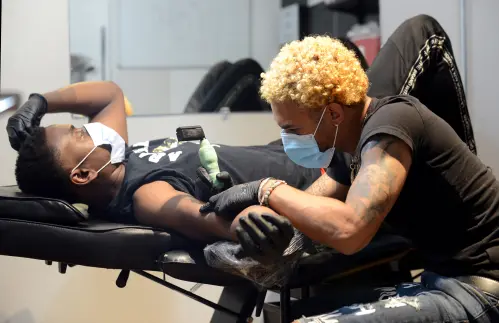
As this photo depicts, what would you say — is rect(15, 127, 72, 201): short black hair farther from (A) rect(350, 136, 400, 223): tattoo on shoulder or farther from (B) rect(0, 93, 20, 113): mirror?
(A) rect(350, 136, 400, 223): tattoo on shoulder

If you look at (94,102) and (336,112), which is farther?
(94,102)

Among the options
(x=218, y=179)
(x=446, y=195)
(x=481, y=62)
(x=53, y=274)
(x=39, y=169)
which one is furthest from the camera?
(x=481, y=62)

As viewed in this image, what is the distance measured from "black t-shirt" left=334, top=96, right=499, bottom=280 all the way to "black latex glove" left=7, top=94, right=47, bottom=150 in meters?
0.89

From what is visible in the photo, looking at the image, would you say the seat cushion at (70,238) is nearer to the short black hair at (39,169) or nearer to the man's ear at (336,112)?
the short black hair at (39,169)

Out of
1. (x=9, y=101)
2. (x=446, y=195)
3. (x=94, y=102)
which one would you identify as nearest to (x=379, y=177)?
(x=446, y=195)

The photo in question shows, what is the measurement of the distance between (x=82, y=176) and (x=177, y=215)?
36cm

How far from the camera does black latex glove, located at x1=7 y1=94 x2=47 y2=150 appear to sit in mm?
1518

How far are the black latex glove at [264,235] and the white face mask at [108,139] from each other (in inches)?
26.2

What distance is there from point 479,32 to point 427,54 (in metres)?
0.75

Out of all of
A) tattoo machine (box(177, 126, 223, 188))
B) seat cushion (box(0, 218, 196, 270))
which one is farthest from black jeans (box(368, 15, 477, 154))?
seat cushion (box(0, 218, 196, 270))

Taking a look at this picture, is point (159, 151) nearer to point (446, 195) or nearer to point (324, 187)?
point (324, 187)

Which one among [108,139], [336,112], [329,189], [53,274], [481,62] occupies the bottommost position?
[53,274]

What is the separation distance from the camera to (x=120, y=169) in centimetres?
168

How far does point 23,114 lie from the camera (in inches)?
62.1
